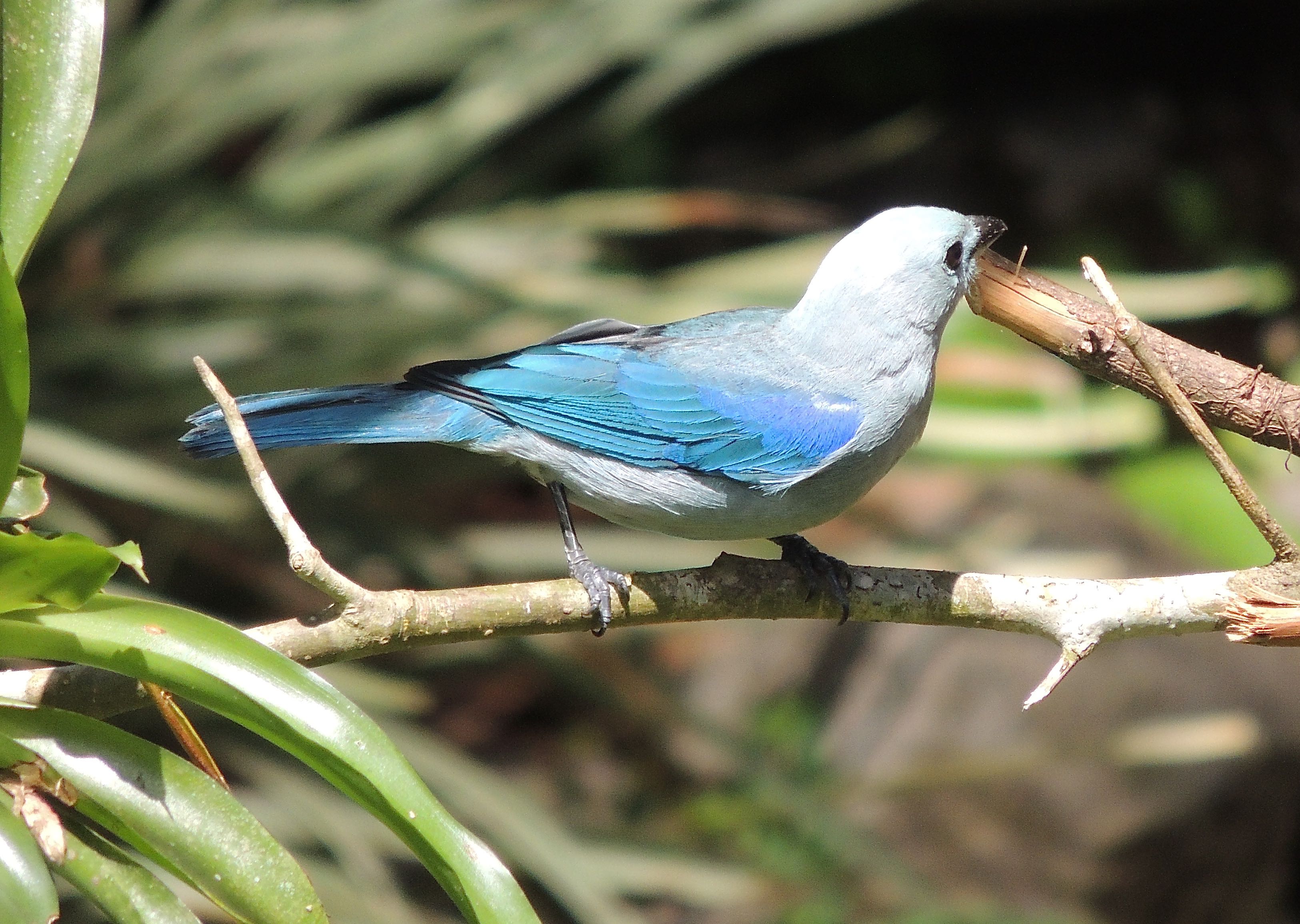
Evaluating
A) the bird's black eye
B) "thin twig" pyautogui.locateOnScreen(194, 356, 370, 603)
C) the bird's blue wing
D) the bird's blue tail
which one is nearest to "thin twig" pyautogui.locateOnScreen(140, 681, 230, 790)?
"thin twig" pyautogui.locateOnScreen(194, 356, 370, 603)

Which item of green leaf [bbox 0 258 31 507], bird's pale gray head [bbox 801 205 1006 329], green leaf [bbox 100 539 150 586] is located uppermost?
bird's pale gray head [bbox 801 205 1006 329]

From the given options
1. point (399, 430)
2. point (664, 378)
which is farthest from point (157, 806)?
point (664, 378)

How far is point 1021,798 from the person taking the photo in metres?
4.96

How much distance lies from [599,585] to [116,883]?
3.06 feet

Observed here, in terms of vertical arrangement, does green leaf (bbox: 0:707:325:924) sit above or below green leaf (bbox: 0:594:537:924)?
below

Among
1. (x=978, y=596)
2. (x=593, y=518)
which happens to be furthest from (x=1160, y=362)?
(x=593, y=518)

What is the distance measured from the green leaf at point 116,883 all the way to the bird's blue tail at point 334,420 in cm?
78

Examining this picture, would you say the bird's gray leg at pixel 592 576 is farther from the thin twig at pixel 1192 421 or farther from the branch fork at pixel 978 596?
the thin twig at pixel 1192 421

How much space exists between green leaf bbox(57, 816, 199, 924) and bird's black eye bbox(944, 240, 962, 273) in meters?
1.85

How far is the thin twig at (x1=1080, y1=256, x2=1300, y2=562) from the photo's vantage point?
1.94 meters

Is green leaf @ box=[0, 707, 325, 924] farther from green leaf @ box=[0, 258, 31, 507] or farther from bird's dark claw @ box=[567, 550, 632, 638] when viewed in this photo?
bird's dark claw @ box=[567, 550, 632, 638]

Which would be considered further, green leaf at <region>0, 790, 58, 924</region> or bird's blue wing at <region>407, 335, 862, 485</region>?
bird's blue wing at <region>407, 335, 862, 485</region>

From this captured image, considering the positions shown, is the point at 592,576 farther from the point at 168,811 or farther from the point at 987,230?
the point at 987,230

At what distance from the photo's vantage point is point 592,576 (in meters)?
2.37
